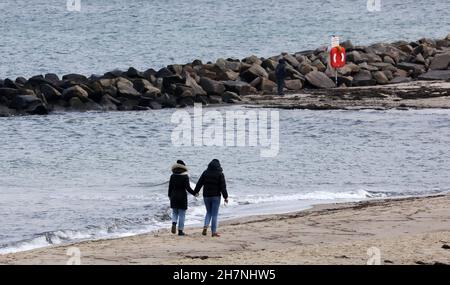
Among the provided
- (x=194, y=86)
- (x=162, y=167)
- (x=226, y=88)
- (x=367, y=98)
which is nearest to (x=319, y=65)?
(x=226, y=88)

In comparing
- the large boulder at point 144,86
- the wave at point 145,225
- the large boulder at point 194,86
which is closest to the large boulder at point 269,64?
the large boulder at point 194,86

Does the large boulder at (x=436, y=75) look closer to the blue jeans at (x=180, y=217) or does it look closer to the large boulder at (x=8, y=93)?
the large boulder at (x=8, y=93)

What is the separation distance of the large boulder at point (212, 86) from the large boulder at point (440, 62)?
30.0 ft

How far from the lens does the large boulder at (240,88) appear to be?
136ft

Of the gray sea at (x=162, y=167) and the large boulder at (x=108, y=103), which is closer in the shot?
the gray sea at (x=162, y=167)

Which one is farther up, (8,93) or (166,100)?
(8,93)

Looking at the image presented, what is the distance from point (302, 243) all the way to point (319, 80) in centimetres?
2471

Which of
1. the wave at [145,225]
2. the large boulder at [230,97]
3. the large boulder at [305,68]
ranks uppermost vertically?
the large boulder at [305,68]

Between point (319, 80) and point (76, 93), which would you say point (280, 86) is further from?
point (76, 93)

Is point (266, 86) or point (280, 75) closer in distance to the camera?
point (280, 75)

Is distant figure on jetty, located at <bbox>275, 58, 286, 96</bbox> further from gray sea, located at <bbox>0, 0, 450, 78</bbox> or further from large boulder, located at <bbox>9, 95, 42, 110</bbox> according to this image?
gray sea, located at <bbox>0, 0, 450, 78</bbox>

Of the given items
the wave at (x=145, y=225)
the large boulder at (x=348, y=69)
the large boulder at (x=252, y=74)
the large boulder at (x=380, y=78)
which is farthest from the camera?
the large boulder at (x=348, y=69)

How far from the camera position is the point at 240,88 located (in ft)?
137

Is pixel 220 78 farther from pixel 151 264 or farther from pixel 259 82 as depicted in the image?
pixel 151 264
